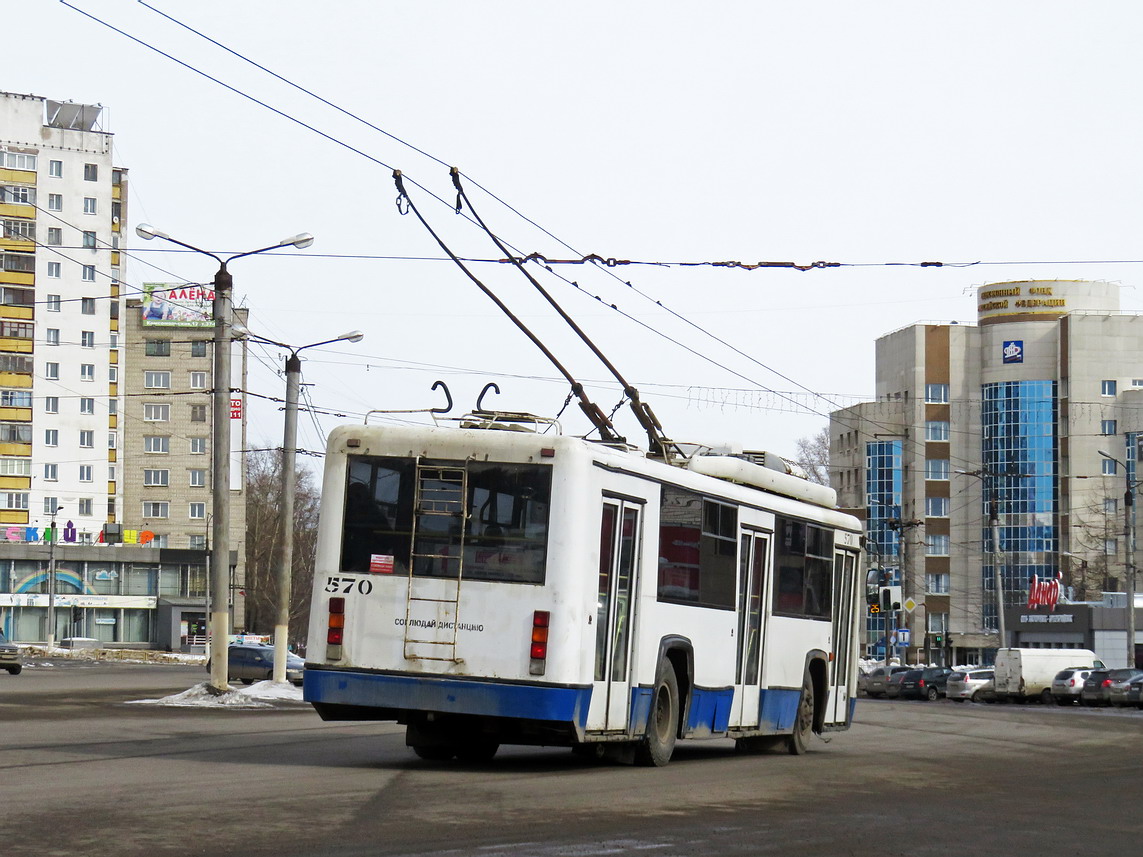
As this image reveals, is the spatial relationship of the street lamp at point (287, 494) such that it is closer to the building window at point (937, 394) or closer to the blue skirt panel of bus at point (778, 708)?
the blue skirt panel of bus at point (778, 708)

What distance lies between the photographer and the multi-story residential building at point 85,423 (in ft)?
332

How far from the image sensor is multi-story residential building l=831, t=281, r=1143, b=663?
10588cm

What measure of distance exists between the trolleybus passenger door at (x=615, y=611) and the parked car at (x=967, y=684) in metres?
47.6

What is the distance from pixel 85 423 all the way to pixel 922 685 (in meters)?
Result: 62.0

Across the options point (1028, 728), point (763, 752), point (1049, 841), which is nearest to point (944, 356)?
point (1028, 728)

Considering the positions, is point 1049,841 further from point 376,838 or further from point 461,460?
point 461,460

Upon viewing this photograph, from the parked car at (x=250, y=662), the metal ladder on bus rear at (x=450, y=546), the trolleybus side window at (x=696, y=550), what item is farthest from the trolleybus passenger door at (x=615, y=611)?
the parked car at (x=250, y=662)

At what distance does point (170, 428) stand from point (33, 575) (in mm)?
15682

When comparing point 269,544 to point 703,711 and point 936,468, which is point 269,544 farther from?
point 703,711

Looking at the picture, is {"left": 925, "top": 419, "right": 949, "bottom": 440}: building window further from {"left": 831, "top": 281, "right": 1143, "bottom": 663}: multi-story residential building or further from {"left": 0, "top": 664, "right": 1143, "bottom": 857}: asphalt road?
{"left": 0, "top": 664, "right": 1143, "bottom": 857}: asphalt road

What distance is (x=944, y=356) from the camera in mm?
110438

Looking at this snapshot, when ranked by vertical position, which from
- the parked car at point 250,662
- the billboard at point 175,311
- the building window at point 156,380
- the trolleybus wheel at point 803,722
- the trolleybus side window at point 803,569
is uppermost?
the billboard at point 175,311

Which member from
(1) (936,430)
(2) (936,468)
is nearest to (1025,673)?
(1) (936,430)

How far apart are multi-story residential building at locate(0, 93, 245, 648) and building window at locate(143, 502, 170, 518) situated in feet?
0.29
